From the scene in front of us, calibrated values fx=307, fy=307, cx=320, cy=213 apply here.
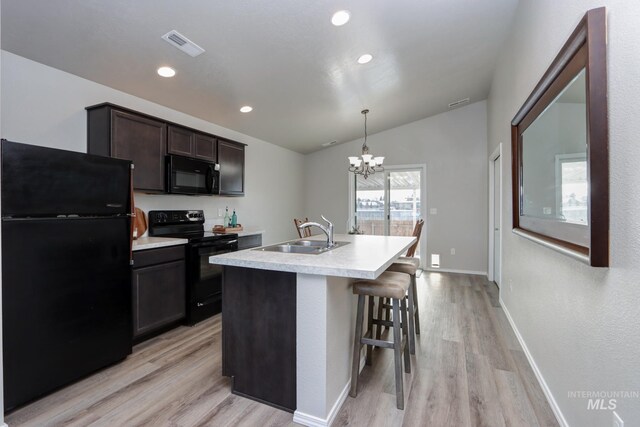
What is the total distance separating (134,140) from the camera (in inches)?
112

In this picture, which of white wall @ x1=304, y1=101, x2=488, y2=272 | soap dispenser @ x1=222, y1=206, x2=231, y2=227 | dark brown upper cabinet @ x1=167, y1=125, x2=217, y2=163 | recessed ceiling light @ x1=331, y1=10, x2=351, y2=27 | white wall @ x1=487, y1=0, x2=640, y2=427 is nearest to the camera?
white wall @ x1=487, y1=0, x2=640, y2=427

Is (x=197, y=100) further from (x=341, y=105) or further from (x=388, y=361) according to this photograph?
(x=388, y=361)

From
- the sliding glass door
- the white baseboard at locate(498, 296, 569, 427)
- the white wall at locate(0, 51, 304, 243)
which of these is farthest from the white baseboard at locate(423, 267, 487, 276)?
the white wall at locate(0, 51, 304, 243)

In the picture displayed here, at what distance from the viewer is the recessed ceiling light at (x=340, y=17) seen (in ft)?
8.07

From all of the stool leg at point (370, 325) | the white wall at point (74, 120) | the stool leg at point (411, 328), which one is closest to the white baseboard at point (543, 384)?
the stool leg at point (411, 328)

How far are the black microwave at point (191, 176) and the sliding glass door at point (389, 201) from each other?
133 inches

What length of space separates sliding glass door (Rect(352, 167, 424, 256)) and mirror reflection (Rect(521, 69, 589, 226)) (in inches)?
136

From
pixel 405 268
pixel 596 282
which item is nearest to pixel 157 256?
pixel 405 268

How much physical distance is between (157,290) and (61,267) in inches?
35.2

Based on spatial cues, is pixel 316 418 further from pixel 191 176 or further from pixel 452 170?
pixel 452 170

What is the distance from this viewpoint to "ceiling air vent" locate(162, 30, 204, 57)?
7.77 feet

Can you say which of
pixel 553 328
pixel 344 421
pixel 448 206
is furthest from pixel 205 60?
pixel 448 206

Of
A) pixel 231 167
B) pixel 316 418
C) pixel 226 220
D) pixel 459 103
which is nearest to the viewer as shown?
pixel 316 418

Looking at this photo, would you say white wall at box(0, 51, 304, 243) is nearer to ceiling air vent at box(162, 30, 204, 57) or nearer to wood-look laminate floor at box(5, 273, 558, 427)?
ceiling air vent at box(162, 30, 204, 57)
